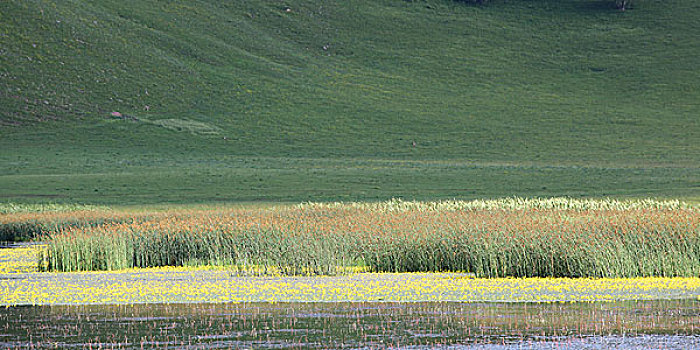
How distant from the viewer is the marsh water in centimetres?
1673

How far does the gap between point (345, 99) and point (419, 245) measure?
110m

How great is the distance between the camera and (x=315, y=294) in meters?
22.7

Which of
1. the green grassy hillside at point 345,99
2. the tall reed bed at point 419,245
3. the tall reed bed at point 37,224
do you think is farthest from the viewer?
the green grassy hillside at point 345,99

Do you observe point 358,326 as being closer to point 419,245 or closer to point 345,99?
→ point 419,245

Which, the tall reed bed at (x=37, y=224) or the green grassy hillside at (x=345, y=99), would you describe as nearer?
the tall reed bed at (x=37, y=224)

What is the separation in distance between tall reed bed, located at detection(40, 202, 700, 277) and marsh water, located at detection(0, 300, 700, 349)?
461 cm

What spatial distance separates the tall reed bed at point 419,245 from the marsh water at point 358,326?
461 centimetres

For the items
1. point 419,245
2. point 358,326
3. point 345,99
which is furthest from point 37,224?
point 345,99

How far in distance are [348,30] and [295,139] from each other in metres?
52.8

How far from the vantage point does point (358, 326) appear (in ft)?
60.6

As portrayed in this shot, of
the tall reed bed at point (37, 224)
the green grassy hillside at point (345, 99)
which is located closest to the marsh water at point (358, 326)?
the tall reed bed at point (37, 224)

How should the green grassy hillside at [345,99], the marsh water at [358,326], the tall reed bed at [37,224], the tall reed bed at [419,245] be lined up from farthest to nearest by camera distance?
the green grassy hillside at [345,99]
the tall reed bed at [37,224]
the tall reed bed at [419,245]
the marsh water at [358,326]

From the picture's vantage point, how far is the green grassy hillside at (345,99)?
302ft

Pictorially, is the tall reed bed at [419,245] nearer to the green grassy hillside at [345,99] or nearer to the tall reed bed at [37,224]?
the tall reed bed at [37,224]
